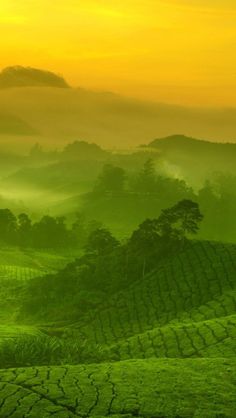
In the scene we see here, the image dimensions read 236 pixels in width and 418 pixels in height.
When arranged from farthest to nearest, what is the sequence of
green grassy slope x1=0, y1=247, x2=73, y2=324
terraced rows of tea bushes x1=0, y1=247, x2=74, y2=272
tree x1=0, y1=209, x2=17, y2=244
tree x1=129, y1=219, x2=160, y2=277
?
tree x1=0, y1=209, x2=17, y2=244 → terraced rows of tea bushes x1=0, y1=247, x2=74, y2=272 → green grassy slope x1=0, y1=247, x2=73, y2=324 → tree x1=129, y1=219, x2=160, y2=277

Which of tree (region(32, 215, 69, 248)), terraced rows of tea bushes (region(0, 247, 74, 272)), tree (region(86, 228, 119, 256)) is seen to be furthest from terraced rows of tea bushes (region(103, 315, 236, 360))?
tree (region(32, 215, 69, 248))

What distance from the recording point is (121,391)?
29.6 metres

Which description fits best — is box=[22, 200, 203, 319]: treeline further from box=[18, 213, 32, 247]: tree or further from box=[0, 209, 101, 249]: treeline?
box=[0, 209, 101, 249]: treeline

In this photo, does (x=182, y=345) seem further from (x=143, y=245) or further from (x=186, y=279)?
(x=143, y=245)

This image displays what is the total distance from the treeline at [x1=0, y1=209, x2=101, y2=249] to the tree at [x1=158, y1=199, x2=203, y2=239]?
2887 inches

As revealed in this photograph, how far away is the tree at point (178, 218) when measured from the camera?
78.7 metres

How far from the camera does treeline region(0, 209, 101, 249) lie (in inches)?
5837

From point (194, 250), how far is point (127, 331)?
19.8 metres

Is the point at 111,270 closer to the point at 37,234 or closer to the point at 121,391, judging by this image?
the point at 121,391

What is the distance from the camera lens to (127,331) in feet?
197

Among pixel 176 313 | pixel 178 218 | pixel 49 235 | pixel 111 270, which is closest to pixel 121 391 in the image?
pixel 176 313

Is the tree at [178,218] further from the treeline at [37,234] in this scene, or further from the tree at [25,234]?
the tree at [25,234]

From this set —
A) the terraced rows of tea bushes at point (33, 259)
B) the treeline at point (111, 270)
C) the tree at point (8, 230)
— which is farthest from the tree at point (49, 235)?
the treeline at point (111, 270)

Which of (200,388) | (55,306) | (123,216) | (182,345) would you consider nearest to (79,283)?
(55,306)
